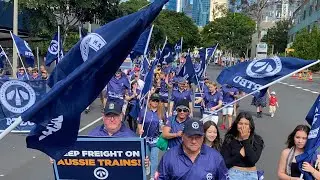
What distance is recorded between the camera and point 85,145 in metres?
5.19

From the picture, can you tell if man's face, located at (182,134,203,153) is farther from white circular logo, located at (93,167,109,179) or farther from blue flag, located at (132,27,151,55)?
blue flag, located at (132,27,151,55)

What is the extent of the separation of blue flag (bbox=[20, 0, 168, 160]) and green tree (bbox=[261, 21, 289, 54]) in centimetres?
10105

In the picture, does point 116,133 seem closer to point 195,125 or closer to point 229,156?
point 229,156

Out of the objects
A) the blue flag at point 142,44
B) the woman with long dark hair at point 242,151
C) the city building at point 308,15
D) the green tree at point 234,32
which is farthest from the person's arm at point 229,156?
the green tree at point 234,32

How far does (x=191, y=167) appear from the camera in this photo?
4.22 meters

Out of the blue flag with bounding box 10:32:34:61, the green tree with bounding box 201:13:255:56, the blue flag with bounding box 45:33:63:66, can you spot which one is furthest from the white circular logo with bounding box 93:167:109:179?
the green tree with bounding box 201:13:255:56

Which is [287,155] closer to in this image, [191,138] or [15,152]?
[191,138]

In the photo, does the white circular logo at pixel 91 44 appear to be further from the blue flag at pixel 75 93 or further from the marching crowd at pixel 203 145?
the marching crowd at pixel 203 145

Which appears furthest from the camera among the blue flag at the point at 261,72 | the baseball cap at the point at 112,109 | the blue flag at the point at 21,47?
the blue flag at the point at 21,47

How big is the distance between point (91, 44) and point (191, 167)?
48.1 inches

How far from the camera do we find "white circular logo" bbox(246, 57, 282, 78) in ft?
23.4

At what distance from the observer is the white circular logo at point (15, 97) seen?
502 inches

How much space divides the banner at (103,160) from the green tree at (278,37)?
327 ft

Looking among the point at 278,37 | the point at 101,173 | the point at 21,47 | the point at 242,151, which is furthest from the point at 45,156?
the point at 278,37
